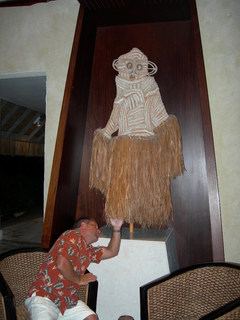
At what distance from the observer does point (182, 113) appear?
174cm

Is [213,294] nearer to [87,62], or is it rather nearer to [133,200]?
[133,200]

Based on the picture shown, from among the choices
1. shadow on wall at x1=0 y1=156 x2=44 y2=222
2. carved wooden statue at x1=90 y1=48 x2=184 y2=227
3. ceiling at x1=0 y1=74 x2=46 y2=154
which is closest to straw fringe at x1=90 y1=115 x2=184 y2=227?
carved wooden statue at x1=90 y1=48 x2=184 y2=227

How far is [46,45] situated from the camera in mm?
1946

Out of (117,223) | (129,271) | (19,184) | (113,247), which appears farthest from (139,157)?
(19,184)

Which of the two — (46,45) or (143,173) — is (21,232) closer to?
(46,45)

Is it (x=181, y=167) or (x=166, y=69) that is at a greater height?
(x=166, y=69)

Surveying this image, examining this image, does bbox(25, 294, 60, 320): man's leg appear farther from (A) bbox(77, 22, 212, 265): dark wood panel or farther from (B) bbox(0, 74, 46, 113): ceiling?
(B) bbox(0, 74, 46, 113): ceiling

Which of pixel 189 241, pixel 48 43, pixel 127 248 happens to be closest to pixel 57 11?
pixel 48 43

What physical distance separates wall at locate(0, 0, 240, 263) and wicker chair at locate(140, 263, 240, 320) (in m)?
0.38

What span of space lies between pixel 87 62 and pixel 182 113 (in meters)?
0.72

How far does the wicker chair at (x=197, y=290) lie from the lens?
46.4 inches

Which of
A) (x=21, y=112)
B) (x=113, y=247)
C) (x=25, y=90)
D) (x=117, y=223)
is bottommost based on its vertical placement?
(x=113, y=247)

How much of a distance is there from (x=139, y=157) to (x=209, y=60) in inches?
31.0

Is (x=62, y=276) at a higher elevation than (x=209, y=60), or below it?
below
